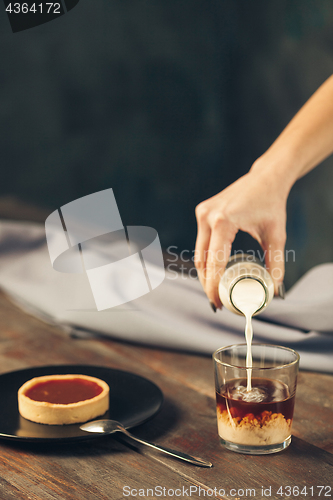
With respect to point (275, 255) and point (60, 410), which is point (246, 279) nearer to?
point (275, 255)

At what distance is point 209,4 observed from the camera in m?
1.45

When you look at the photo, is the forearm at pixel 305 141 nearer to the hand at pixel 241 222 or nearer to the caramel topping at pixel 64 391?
the hand at pixel 241 222

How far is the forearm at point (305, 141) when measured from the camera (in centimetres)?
79

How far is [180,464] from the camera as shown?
1.54 feet

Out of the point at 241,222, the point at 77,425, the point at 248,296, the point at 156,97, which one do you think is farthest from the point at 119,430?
the point at 156,97

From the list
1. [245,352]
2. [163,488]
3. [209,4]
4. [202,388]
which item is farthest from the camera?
[209,4]

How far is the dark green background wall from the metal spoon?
36.0 inches

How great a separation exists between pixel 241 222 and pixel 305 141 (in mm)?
238

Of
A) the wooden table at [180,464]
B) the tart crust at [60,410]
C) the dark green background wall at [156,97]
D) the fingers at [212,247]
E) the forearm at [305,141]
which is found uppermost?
the dark green background wall at [156,97]

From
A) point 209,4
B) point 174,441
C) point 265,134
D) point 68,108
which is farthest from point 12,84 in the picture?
point 174,441

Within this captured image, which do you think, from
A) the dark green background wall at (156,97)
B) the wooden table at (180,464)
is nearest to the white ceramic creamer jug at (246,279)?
the wooden table at (180,464)

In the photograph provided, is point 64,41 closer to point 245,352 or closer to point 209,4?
point 209,4

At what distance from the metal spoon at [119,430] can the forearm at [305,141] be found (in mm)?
445

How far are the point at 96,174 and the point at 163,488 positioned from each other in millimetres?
1163
